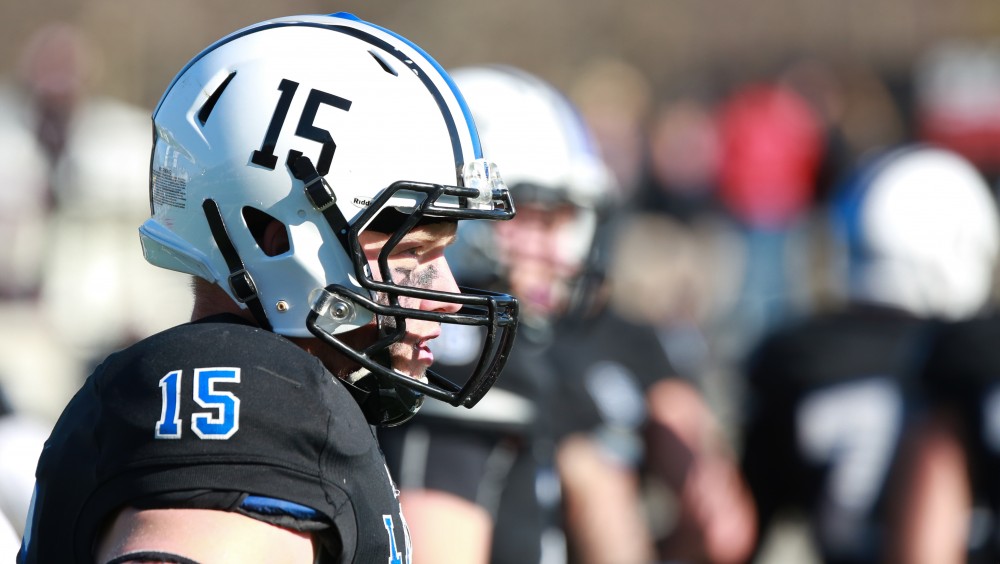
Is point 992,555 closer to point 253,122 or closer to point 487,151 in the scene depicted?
point 487,151

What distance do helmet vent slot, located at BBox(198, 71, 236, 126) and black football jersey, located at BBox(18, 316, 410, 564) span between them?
37 centimetres

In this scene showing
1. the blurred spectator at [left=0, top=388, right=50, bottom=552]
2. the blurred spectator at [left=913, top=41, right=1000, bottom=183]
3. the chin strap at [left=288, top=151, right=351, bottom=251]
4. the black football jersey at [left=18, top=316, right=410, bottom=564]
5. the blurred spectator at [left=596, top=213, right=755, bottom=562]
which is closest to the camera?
the black football jersey at [left=18, top=316, right=410, bottom=564]

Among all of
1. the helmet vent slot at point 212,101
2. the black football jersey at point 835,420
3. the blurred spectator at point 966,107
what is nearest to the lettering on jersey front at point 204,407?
the helmet vent slot at point 212,101

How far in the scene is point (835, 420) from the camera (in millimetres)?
4551

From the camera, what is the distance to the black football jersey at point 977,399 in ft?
12.3

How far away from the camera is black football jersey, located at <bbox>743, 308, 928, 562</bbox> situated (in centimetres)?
445

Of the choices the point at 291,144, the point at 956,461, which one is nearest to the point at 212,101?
the point at 291,144

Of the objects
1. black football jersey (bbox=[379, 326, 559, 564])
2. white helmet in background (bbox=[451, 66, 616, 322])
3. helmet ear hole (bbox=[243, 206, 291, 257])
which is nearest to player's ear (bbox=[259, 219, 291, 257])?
helmet ear hole (bbox=[243, 206, 291, 257])

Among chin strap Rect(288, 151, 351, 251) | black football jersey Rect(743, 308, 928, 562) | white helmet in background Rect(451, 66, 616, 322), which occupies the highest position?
chin strap Rect(288, 151, 351, 251)

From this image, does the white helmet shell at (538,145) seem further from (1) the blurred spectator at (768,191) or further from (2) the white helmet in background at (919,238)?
(1) the blurred spectator at (768,191)

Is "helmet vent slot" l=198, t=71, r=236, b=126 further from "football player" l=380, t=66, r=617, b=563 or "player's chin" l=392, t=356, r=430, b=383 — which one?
"football player" l=380, t=66, r=617, b=563

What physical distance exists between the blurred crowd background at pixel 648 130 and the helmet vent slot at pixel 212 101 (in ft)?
4.39

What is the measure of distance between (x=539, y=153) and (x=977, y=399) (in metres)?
1.41

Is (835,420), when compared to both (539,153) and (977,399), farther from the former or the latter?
(539,153)
